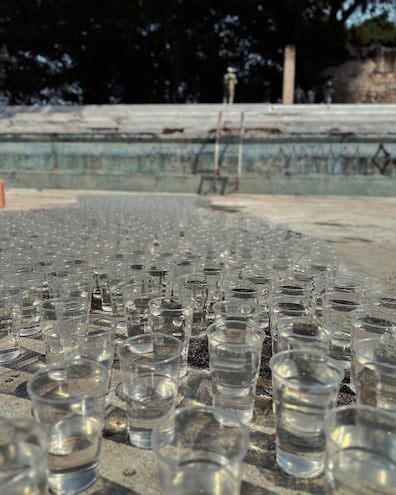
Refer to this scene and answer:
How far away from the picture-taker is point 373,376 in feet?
5.28

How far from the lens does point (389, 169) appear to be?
13.7m

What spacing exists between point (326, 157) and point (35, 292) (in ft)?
42.7

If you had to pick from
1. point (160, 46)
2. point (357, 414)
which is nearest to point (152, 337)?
point (357, 414)

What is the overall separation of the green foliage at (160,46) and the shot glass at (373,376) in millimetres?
24478

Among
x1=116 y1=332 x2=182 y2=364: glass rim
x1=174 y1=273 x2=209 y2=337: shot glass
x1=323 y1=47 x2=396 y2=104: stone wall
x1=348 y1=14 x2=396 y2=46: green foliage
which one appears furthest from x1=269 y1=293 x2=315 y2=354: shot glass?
x1=348 y1=14 x2=396 y2=46: green foliage

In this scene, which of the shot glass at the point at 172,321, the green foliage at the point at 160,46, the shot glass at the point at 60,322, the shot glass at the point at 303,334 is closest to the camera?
the shot glass at the point at 303,334

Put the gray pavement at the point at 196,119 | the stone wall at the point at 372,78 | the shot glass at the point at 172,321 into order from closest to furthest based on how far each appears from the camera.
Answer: the shot glass at the point at 172,321
the gray pavement at the point at 196,119
the stone wall at the point at 372,78

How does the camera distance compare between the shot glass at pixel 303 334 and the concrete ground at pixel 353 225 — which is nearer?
the shot glass at pixel 303 334

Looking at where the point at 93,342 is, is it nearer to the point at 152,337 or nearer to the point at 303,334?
the point at 152,337

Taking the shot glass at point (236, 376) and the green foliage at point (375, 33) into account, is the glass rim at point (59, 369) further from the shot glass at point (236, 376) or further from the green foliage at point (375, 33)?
the green foliage at point (375, 33)

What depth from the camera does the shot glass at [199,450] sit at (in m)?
1.09

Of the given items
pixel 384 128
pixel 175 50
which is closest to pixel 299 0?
pixel 175 50

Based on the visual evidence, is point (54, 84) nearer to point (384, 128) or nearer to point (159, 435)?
point (384, 128)

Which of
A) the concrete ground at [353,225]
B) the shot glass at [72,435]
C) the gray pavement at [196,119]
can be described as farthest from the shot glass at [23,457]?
the gray pavement at [196,119]
